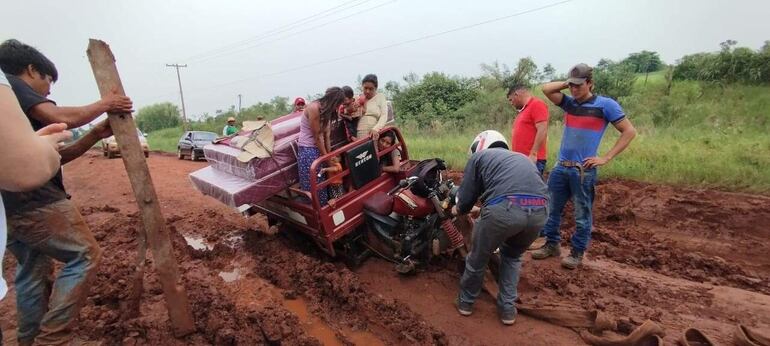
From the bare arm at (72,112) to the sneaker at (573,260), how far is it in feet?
13.6

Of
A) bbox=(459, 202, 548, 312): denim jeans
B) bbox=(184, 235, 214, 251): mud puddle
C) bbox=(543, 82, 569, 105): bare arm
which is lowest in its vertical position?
bbox=(184, 235, 214, 251): mud puddle

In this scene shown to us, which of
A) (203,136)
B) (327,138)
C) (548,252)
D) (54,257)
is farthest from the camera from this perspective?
(203,136)

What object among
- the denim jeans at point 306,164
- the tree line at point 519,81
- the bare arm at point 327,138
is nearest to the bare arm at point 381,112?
the bare arm at point 327,138

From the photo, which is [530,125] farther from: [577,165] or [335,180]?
[335,180]

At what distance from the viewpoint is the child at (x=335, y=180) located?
4204mm

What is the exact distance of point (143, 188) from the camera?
2.76 m

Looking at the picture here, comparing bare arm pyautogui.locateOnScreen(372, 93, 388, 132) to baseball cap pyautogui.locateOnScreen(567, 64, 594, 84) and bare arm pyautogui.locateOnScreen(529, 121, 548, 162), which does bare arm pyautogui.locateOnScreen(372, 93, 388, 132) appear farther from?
baseball cap pyautogui.locateOnScreen(567, 64, 594, 84)

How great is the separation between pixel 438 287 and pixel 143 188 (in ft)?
8.63

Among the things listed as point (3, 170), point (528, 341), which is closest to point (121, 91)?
point (3, 170)

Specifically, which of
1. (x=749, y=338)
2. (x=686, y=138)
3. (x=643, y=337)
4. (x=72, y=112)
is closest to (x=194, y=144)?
(x=72, y=112)

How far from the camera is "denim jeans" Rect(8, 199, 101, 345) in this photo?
8.39 feet

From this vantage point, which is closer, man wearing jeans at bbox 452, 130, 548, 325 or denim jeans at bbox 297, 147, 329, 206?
man wearing jeans at bbox 452, 130, 548, 325

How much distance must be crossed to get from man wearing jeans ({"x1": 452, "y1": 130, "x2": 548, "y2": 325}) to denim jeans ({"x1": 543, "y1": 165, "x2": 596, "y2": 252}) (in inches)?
42.7

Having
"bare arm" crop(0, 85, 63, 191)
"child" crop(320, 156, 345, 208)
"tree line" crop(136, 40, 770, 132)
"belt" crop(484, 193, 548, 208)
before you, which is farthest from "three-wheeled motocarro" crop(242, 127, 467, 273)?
"tree line" crop(136, 40, 770, 132)
